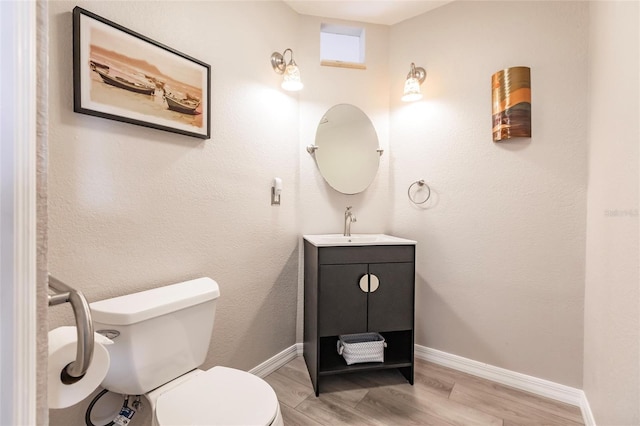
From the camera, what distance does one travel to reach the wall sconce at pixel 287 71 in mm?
1891

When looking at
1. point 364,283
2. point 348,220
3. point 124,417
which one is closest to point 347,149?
point 348,220

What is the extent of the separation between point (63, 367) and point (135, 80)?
42.8 inches

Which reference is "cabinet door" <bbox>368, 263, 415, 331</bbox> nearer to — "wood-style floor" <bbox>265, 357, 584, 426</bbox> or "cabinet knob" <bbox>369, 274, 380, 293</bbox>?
"cabinet knob" <bbox>369, 274, 380, 293</bbox>

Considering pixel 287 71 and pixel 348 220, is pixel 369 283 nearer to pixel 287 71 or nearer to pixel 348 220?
pixel 348 220

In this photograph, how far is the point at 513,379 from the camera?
1.83 metres

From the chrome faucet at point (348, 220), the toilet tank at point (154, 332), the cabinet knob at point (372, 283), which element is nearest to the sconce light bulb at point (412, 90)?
the chrome faucet at point (348, 220)

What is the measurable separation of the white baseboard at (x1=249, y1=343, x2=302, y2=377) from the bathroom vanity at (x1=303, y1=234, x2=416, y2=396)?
271 millimetres

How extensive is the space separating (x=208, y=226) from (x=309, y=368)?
1112mm

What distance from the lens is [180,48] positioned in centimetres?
143

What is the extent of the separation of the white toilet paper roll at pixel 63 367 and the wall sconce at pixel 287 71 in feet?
5.43

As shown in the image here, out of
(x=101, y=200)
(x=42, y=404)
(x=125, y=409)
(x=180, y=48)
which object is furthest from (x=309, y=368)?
(x=180, y=48)

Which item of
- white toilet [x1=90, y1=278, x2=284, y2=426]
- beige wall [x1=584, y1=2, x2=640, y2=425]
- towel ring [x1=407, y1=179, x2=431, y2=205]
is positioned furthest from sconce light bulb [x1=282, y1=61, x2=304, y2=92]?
beige wall [x1=584, y1=2, x2=640, y2=425]

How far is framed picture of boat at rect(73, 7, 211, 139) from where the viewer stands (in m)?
1.10

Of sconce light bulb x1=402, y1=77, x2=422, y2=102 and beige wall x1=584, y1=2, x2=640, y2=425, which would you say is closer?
beige wall x1=584, y1=2, x2=640, y2=425
